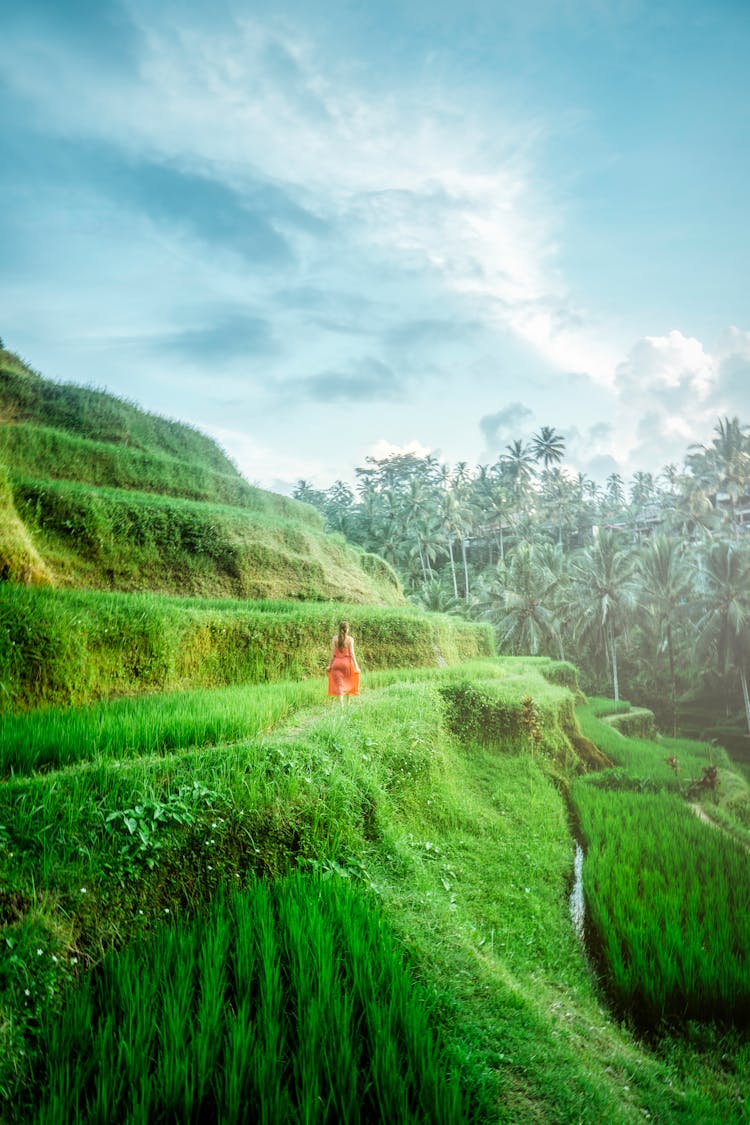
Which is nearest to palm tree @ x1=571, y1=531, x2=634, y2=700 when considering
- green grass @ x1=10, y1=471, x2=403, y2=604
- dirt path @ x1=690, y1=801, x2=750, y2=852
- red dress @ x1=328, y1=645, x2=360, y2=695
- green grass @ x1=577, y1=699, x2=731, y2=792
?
green grass @ x1=577, y1=699, x2=731, y2=792

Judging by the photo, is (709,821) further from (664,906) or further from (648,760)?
(664,906)

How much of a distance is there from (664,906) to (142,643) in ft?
13.6

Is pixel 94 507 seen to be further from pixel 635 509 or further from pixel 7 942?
pixel 635 509

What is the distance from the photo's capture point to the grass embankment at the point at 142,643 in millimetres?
3555

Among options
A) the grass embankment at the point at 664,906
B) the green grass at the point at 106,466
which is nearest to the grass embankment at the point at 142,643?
the green grass at the point at 106,466

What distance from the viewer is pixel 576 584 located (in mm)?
23156

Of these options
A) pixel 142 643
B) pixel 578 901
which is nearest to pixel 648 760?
pixel 578 901

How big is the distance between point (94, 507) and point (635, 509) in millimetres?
34078

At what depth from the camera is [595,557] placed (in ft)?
70.2

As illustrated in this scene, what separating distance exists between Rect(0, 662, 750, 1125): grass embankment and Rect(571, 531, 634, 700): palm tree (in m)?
18.5

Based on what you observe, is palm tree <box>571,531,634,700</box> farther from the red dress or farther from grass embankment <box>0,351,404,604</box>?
the red dress

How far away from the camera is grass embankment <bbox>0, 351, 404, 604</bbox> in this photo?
5141 millimetres

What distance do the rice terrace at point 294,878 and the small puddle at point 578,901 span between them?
0.04m

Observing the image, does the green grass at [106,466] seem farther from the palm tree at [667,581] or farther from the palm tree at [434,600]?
the palm tree at [434,600]
